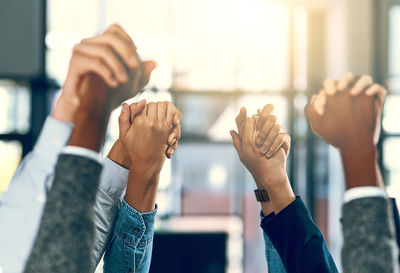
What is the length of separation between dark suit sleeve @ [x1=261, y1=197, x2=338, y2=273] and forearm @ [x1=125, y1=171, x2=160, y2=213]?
115mm

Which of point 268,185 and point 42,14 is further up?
point 42,14

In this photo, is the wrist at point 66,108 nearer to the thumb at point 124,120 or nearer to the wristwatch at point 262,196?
the thumb at point 124,120

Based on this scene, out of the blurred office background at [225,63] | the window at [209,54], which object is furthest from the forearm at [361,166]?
the window at [209,54]

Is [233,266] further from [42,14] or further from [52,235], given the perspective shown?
[52,235]

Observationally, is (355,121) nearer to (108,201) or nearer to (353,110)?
(353,110)

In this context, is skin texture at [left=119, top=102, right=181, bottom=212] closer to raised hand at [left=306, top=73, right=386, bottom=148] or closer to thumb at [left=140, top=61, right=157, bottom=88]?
thumb at [left=140, top=61, right=157, bottom=88]

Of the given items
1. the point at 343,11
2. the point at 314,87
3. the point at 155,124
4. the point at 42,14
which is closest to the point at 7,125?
the point at 42,14

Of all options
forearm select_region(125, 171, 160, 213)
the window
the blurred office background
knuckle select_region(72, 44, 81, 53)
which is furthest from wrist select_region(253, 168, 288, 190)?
the window

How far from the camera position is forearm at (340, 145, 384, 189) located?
13.2 inches

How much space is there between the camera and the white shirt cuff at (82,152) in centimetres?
30

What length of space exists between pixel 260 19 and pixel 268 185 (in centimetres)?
242

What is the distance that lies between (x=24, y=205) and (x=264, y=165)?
0.73 feet

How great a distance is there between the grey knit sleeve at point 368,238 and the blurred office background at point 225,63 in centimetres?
189

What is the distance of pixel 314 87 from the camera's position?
8.66ft
